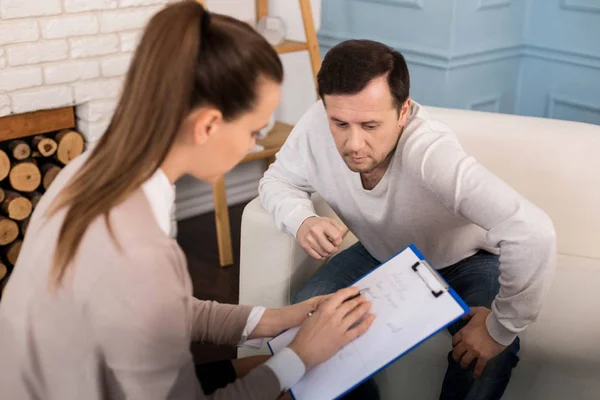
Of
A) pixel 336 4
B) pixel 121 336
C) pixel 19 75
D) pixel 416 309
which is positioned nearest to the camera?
pixel 121 336

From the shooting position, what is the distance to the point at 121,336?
3.33ft

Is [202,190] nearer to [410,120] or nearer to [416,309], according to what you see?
[410,120]

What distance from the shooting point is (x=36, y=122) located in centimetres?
265

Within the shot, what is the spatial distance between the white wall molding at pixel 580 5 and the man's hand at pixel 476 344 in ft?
6.08

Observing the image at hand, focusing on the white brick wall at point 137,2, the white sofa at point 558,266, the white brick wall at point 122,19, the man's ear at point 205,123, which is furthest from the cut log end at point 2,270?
the man's ear at point 205,123

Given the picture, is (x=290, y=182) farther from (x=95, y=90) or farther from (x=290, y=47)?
(x=290, y=47)

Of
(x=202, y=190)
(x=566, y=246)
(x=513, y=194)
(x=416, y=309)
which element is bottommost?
(x=202, y=190)

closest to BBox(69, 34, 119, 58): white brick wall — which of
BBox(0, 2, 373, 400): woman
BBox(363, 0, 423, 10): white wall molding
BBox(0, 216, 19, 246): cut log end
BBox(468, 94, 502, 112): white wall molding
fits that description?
BBox(0, 216, 19, 246): cut log end

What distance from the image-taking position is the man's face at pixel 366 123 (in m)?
1.62

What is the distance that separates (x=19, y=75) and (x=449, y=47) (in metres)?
1.59

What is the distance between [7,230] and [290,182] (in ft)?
4.08

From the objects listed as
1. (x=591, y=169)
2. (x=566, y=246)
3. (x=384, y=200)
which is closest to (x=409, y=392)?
(x=384, y=200)

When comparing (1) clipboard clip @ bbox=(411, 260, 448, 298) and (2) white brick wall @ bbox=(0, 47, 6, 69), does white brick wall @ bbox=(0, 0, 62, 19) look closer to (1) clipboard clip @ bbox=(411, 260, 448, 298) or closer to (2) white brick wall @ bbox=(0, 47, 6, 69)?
(2) white brick wall @ bbox=(0, 47, 6, 69)

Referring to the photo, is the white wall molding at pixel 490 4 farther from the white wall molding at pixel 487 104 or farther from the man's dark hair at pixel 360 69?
the man's dark hair at pixel 360 69
